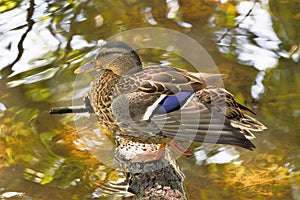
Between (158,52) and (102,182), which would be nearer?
(102,182)

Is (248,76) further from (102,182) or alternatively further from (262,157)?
(102,182)

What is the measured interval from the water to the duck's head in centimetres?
97

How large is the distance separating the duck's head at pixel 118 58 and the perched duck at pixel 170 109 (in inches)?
3.7

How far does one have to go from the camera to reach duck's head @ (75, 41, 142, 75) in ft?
14.2

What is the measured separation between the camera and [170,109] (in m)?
3.95

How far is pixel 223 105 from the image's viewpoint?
4.07m

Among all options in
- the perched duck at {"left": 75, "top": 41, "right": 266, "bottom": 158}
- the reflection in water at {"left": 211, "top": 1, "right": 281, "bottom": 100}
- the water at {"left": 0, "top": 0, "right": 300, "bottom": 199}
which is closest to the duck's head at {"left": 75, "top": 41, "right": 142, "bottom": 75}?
the perched duck at {"left": 75, "top": 41, "right": 266, "bottom": 158}

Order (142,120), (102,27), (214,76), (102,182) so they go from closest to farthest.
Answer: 1. (142,120)
2. (214,76)
3. (102,182)
4. (102,27)

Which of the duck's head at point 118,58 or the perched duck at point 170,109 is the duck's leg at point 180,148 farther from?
the duck's head at point 118,58

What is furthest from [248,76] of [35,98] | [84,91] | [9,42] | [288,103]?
[9,42]

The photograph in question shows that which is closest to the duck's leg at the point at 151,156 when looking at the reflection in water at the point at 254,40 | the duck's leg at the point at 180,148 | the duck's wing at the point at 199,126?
the duck's leg at the point at 180,148

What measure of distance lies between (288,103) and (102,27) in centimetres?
224

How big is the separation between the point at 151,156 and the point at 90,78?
72.5 inches

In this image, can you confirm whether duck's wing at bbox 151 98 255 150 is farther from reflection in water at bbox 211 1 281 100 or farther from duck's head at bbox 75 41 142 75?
reflection in water at bbox 211 1 281 100
